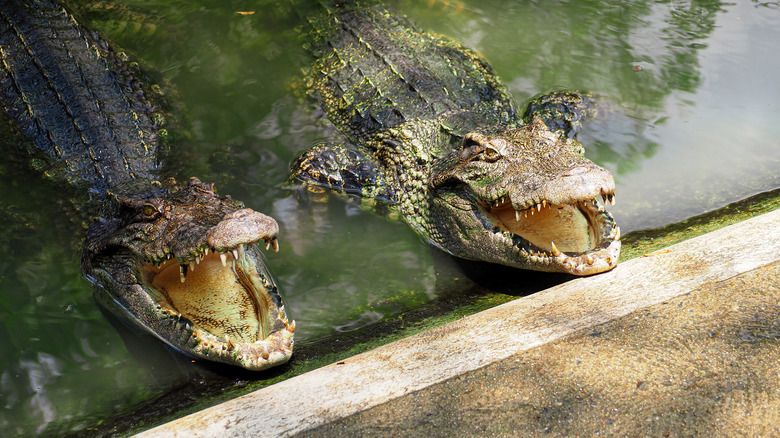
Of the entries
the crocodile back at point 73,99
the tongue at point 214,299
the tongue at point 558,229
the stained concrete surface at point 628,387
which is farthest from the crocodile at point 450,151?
the tongue at point 214,299

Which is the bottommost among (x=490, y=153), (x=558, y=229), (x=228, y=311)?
(x=228, y=311)

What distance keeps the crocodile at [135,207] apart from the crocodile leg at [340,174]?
979 millimetres

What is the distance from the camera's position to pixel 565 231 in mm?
3725

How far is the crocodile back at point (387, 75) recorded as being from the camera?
499 centimetres

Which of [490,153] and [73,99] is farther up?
[73,99]

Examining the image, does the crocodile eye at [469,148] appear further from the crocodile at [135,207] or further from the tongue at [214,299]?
the tongue at [214,299]

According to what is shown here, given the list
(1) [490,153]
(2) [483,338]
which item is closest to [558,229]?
(1) [490,153]

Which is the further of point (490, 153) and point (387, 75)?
point (387, 75)

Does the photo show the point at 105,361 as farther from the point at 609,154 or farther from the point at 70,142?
the point at 609,154

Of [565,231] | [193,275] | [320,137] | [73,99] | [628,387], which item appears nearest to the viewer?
[628,387]

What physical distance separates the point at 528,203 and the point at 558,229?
0.45 m

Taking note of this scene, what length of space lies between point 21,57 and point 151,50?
4.20 ft

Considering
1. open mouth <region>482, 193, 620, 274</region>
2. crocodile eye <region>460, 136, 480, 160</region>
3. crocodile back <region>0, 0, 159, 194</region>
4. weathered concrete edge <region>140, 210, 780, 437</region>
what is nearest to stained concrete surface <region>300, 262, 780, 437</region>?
weathered concrete edge <region>140, 210, 780, 437</region>

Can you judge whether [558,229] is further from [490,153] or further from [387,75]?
[387,75]
